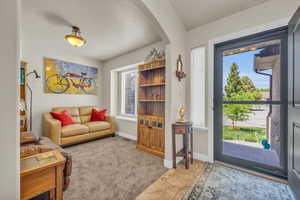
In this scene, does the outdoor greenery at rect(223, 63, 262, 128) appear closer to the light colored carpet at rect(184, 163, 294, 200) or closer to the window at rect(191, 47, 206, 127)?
the window at rect(191, 47, 206, 127)

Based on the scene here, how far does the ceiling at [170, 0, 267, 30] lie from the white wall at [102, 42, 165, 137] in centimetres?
87

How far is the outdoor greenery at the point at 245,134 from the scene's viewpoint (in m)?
1.99

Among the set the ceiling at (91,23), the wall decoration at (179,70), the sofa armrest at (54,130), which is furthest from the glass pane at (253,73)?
the sofa armrest at (54,130)

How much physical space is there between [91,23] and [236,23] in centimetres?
252

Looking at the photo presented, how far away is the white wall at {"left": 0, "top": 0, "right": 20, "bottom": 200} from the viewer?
0.62m

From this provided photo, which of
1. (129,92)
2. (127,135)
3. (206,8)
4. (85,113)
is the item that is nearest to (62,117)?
(85,113)

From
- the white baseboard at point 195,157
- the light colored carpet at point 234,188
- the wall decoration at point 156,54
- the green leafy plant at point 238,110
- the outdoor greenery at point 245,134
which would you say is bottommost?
the light colored carpet at point 234,188

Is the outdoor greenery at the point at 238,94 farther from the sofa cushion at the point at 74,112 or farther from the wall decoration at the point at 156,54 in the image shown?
the sofa cushion at the point at 74,112

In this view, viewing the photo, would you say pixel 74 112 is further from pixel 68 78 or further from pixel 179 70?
pixel 179 70

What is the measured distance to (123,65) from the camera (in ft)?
Result: 12.7

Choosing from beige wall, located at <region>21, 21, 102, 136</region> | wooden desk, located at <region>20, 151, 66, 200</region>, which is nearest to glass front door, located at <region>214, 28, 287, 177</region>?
wooden desk, located at <region>20, 151, 66, 200</region>

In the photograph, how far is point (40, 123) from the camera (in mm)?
3326

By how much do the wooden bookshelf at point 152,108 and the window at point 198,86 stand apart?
586 mm

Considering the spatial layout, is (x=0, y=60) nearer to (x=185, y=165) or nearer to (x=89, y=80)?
(x=185, y=165)
